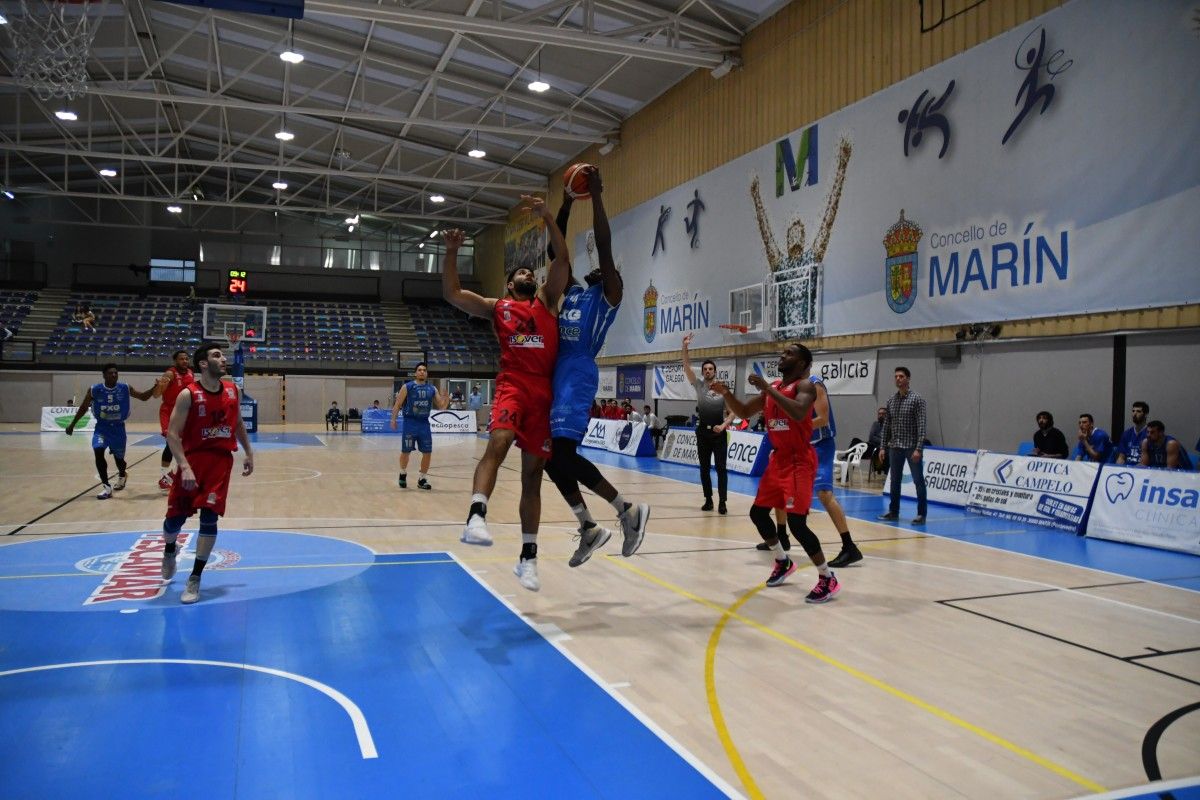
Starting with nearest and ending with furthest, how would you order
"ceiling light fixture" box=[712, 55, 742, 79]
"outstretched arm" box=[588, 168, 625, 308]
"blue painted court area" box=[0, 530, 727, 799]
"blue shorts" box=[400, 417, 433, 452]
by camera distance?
"blue painted court area" box=[0, 530, 727, 799]
"outstretched arm" box=[588, 168, 625, 308]
"blue shorts" box=[400, 417, 433, 452]
"ceiling light fixture" box=[712, 55, 742, 79]

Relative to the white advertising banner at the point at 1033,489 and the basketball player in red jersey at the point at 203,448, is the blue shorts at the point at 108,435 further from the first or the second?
the white advertising banner at the point at 1033,489

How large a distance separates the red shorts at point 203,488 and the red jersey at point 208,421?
56 mm

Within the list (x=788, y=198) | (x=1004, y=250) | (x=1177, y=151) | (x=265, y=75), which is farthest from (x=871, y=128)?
(x=265, y=75)

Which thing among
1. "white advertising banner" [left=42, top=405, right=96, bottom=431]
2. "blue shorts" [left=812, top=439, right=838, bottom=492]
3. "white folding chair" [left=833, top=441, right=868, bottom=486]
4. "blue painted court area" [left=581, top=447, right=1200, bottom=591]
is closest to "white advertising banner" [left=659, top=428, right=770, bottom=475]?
"white folding chair" [left=833, top=441, right=868, bottom=486]

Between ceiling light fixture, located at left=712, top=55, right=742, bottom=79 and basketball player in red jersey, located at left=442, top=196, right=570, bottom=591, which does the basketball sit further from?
ceiling light fixture, located at left=712, top=55, right=742, bottom=79

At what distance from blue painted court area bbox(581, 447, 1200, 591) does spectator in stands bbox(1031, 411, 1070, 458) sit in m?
1.49

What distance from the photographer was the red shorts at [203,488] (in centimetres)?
565

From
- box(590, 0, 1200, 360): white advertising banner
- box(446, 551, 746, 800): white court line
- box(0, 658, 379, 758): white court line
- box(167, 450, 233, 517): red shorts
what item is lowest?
box(0, 658, 379, 758): white court line

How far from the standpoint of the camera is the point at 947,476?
39.9 feet

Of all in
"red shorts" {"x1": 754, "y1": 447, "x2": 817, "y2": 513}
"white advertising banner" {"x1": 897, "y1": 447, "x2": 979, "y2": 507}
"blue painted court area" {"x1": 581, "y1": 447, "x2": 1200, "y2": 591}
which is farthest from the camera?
"white advertising banner" {"x1": 897, "y1": 447, "x2": 979, "y2": 507}

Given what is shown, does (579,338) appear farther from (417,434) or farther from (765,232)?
(765,232)

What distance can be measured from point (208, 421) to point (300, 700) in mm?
2617

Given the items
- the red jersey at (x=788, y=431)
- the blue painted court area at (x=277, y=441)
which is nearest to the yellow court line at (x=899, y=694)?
the red jersey at (x=788, y=431)

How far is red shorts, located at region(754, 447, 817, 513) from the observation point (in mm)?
6016
